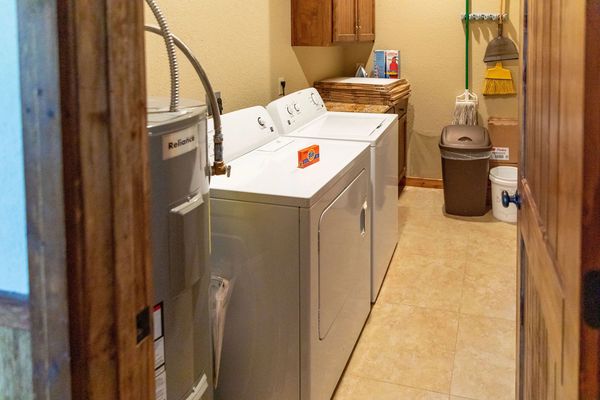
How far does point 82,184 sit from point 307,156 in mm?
1699

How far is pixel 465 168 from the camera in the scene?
4547mm

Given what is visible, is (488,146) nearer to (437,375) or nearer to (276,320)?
(437,375)

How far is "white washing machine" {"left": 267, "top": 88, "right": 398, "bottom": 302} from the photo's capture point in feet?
10.3

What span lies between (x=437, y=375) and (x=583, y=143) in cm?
200

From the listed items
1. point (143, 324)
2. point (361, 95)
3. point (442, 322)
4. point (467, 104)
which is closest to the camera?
point (143, 324)

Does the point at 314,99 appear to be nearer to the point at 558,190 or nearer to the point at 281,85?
the point at 281,85

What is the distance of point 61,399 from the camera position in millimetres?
838

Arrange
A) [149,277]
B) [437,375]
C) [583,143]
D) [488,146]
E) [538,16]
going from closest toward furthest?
[583,143]
[149,277]
[538,16]
[437,375]
[488,146]

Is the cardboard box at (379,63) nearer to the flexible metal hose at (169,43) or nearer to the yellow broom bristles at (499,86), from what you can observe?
the yellow broom bristles at (499,86)

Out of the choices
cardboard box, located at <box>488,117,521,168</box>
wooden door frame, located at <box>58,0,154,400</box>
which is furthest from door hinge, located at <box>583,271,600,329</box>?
cardboard box, located at <box>488,117,521,168</box>

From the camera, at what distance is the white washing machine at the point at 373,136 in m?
3.15

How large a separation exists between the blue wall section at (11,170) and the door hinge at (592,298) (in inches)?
29.8

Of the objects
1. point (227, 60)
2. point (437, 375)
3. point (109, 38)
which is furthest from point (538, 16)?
point (227, 60)

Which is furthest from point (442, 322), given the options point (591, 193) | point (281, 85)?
point (591, 193)
